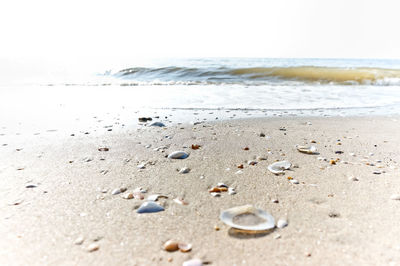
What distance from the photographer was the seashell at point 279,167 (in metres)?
2.34

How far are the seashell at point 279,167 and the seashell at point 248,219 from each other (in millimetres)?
754

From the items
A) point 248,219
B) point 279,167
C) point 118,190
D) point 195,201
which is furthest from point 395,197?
point 118,190

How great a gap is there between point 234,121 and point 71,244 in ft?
10.6

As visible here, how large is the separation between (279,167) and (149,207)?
1.21 metres

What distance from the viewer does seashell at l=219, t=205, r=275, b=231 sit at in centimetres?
151

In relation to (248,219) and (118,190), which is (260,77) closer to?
(118,190)

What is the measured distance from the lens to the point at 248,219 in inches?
61.8

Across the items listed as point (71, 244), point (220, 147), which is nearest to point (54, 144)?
point (220, 147)

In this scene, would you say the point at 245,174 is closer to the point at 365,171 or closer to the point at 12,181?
the point at 365,171

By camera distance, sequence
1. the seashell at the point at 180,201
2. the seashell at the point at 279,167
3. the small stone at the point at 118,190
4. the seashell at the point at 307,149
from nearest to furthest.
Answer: the seashell at the point at 180,201, the small stone at the point at 118,190, the seashell at the point at 279,167, the seashell at the point at 307,149

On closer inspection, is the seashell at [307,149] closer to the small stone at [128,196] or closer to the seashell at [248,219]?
the seashell at [248,219]

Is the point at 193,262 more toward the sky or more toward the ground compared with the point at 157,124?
more toward the ground

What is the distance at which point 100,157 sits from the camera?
2.74 meters

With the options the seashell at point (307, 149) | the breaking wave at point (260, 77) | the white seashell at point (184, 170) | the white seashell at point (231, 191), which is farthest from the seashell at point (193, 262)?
the breaking wave at point (260, 77)
